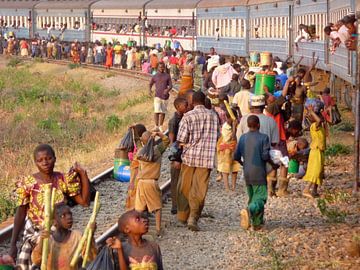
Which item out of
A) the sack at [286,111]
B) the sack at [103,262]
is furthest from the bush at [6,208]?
the sack at [103,262]

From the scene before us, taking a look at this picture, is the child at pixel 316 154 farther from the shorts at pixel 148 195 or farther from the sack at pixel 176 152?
the shorts at pixel 148 195

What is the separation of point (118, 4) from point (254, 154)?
44.9 m

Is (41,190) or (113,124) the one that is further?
(113,124)

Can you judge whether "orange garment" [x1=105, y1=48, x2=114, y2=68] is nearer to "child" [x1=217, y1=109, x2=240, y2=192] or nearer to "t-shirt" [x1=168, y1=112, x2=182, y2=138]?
"child" [x1=217, y1=109, x2=240, y2=192]

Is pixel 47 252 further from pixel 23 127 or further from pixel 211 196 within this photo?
pixel 23 127

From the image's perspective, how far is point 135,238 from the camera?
725 centimetres

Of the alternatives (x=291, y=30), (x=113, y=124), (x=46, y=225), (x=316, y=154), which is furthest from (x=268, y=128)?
(x=291, y=30)

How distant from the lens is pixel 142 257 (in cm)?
720

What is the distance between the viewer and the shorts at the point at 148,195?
11250 millimetres

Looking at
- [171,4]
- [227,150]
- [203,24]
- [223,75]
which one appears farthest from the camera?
[171,4]

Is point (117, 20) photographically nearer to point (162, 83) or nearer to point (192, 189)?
point (162, 83)

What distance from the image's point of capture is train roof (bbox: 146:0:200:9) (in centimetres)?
4781

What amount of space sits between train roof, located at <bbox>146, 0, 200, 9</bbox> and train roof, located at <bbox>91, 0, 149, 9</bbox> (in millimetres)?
1024

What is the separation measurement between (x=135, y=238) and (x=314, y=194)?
713 cm
